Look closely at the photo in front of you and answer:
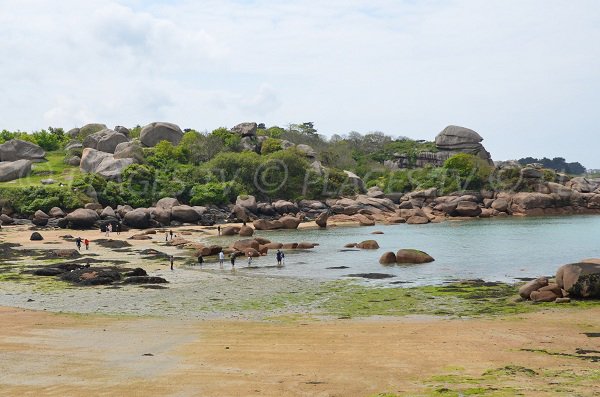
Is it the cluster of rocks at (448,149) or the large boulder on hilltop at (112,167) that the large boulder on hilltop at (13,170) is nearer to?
the large boulder on hilltop at (112,167)

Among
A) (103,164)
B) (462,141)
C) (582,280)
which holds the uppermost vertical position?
(462,141)

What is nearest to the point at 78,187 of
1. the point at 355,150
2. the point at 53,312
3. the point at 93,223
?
the point at 93,223

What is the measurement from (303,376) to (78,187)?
71598mm

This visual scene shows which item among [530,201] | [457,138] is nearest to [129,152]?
[530,201]

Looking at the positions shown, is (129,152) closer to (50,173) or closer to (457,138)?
(50,173)

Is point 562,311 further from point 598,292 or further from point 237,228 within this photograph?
point 237,228

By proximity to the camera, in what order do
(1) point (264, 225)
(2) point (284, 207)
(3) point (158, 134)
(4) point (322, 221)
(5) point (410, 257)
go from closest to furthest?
(5) point (410, 257) < (1) point (264, 225) < (4) point (322, 221) < (2) point (284, 207) < (3) point (158, 134)

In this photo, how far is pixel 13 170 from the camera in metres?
86.4

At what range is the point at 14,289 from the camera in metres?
29.4

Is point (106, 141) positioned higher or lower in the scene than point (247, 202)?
higher

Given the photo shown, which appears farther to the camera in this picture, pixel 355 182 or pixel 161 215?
pixel 355 182

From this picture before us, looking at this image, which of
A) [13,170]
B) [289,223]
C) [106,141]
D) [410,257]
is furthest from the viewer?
[106,141]

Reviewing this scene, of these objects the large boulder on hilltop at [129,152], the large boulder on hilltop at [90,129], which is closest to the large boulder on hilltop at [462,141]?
the large boulder on hilltop at [129,152]

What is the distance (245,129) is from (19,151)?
3987 cm
